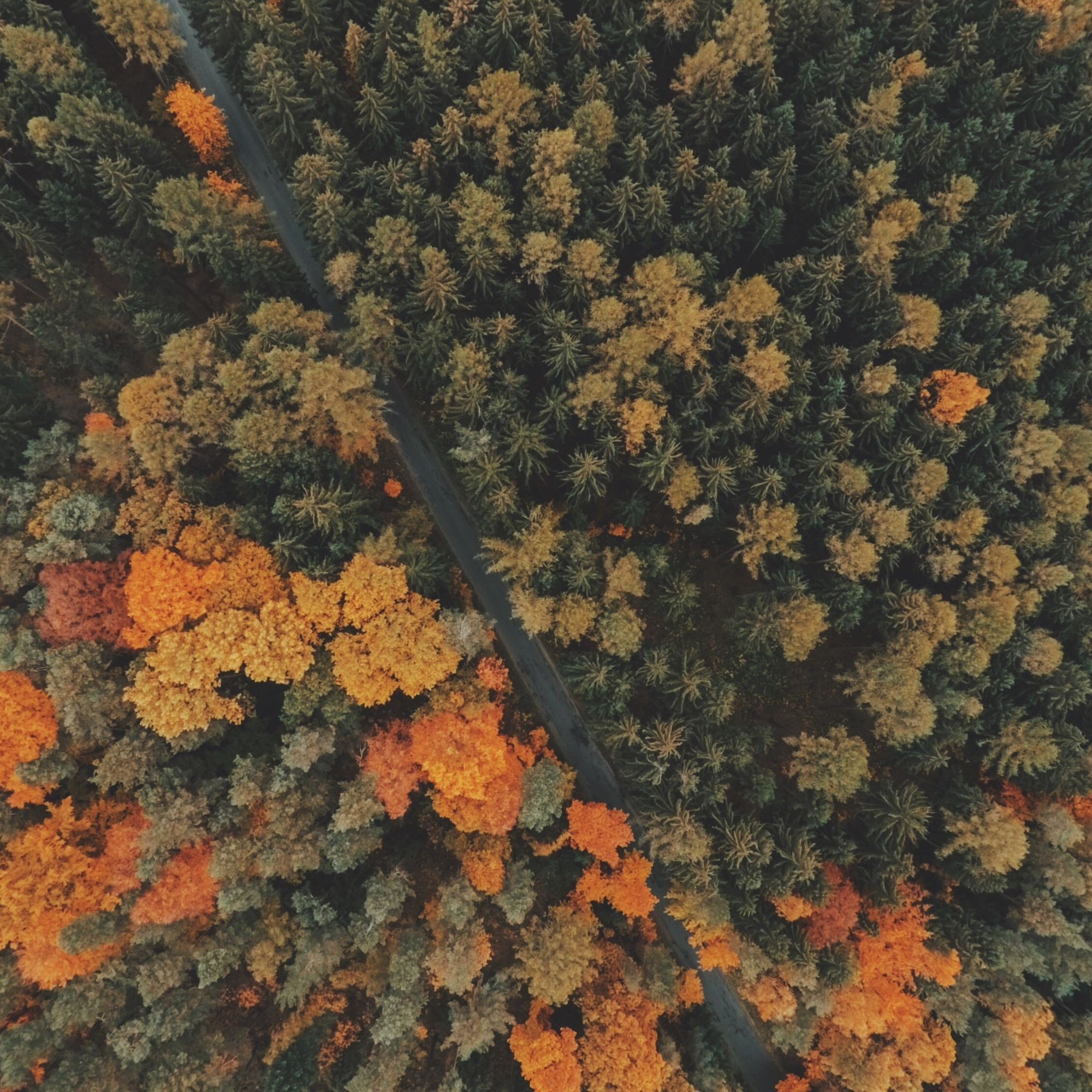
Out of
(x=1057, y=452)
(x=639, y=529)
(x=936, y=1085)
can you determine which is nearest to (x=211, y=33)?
(x=639, y=529)

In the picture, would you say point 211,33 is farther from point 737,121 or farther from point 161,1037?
point 161,1037

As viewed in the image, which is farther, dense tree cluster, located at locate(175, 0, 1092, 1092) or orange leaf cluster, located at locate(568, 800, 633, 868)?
orange leaf cluster, located at locate(568, 800, 633, 868)

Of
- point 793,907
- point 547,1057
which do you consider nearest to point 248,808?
point 547,1057

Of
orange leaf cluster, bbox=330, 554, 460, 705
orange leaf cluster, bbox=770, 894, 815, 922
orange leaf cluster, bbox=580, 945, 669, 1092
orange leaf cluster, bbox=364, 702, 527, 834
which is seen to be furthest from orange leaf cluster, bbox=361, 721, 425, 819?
orange leaf cluster, bbox=770, 894, 815, 922

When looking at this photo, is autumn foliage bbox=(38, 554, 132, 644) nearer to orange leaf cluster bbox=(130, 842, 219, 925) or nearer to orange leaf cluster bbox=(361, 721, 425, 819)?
orange leaf cluster bbox=(130, 842, 219, 925)

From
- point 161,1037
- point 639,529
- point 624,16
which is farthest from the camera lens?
point 639,529

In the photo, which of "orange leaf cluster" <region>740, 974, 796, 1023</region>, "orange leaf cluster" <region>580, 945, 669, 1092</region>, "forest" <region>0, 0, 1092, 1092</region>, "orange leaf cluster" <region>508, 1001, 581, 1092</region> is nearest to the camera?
"forest" <region>0, 0, 1092, 1092</region>

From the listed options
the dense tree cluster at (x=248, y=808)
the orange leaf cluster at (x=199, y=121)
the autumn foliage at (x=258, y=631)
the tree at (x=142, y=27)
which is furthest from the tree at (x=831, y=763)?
the tree at (x=142, y=27)
